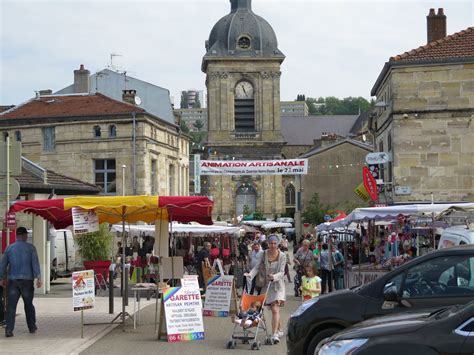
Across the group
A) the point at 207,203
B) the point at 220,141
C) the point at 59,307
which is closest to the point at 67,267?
the point at 59,307

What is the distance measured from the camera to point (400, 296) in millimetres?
10086

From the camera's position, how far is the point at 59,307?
20406 millimetres

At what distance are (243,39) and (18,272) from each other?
77.2m

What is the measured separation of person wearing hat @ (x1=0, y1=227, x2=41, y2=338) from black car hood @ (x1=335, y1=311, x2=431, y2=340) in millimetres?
7813

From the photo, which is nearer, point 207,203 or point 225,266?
point 207,203

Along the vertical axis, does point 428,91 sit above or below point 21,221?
above

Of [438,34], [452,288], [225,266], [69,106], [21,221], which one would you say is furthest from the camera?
[69,106]

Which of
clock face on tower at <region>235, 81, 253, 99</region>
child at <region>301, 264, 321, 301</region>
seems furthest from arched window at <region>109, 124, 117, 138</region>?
clock face on tower at <region>235, 81, 253, 99</region>

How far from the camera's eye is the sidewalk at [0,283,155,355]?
42.2 ft

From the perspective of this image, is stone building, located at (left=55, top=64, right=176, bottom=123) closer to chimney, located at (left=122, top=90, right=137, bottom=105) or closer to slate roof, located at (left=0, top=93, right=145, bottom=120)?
chimney, located at (left=122, top=90, right=137, bottom=105)

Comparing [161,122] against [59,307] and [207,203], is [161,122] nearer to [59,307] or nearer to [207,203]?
[59,307]

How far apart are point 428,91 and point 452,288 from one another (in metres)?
22.0

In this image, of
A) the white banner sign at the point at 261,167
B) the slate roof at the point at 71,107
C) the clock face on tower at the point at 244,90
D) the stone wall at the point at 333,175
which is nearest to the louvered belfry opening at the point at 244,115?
Result: the clock face on tower at the point at 244,90

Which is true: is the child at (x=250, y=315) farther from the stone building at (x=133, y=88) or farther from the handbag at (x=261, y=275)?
the stone building at (x=133, y=88)
